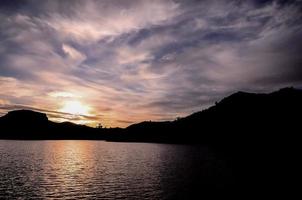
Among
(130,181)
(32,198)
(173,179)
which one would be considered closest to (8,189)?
(32,198)

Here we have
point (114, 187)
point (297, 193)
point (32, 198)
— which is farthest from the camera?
point (114, 187)

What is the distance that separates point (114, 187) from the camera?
205 ft

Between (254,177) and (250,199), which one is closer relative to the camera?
(250,199)

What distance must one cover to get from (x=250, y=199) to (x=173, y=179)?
25468mm

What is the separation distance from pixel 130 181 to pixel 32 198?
2727 cm

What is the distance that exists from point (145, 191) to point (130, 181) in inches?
531

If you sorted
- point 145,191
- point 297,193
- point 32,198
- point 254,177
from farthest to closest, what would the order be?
point 254,177 → point 145,191 → point 297,193 → point 32,198

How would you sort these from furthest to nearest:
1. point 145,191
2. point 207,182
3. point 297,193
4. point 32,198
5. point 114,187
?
point 207,182, point 114,187, point 145,191, point 297,193, point 32,198

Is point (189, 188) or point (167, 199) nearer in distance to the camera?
point (167, 199)

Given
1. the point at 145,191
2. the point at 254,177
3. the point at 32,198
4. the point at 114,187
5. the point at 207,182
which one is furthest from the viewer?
the point at 254,177

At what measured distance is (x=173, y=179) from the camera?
7200 cm

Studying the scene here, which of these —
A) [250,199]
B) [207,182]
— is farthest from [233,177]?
[250,199]

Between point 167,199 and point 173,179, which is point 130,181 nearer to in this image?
point 173,179

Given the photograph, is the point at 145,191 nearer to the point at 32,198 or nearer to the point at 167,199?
the point at 167,199
